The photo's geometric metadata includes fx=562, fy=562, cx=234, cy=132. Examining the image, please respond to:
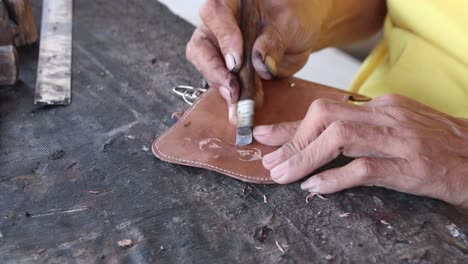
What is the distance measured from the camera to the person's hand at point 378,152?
2.70 ft

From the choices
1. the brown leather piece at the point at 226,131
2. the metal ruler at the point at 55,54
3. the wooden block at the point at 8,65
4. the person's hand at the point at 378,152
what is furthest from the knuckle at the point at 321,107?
the wooden block at the point at 8,65

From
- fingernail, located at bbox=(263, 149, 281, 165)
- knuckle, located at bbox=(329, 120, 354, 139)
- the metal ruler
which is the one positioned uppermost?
knuckle, located at bbox=(329, 120, 354, 139)

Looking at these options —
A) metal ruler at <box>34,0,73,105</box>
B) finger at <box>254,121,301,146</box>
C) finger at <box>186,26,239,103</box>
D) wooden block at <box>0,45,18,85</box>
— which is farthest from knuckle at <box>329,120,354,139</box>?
wooden block at <box>0,45,18,85</box>

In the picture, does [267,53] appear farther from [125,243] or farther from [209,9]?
[125,243]

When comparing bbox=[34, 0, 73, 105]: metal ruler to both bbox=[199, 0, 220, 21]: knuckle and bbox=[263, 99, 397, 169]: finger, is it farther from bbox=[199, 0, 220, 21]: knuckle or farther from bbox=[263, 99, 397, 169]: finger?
bbox=[263, 99, 397, 169]: finger

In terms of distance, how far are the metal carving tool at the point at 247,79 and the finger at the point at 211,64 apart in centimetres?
2

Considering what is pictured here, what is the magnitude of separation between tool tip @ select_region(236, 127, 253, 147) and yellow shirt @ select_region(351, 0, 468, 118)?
1.32 feet

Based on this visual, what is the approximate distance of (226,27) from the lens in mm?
990

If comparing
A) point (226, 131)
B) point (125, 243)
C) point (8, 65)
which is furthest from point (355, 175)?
point (8, 65)

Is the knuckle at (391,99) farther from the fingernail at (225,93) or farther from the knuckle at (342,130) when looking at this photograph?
the fingernail at (225,93)

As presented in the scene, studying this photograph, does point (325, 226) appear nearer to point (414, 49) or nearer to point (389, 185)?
point (389, 185)

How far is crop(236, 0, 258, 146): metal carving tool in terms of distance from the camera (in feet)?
3.09

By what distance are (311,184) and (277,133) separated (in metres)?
0.12

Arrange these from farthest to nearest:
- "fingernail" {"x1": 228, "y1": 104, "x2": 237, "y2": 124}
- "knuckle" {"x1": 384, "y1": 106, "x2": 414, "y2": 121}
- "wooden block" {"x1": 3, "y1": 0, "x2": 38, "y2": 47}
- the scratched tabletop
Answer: "wooden block" {"x1": 3, "y1": 0, "x2": 38, "y2": 47} < "fingernail" {"x1": 228, "y1": 104, "x2": 237, "y2": 124} < "knuckle" {"x1": 384, "y1": 106, "x2": 414, "y2": 121} < the scratched tabletop
